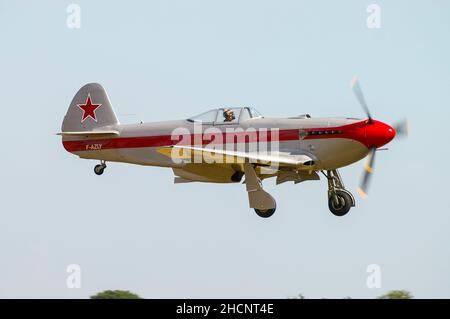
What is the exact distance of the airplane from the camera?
17.7m

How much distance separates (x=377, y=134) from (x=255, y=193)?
233cm

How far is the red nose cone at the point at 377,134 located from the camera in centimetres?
1761

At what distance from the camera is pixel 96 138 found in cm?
1986

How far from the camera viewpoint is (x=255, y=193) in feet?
58.5

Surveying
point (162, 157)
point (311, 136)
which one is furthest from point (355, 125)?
point (162, 157)

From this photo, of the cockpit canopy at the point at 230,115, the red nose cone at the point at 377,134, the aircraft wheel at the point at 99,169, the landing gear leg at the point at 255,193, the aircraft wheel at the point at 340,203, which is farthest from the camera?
the aircraft wheel at the point at 99,169

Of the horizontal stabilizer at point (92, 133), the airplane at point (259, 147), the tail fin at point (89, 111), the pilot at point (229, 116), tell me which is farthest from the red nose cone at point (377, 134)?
the tail fin at point (89, 111)

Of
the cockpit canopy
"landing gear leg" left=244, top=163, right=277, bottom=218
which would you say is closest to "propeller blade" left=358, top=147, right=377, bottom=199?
"landing gear leg" left=244, top=163, right=277, bottom=218

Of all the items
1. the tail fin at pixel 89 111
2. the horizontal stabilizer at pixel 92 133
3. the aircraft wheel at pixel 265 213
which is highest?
the tail fin at pixel 89 111

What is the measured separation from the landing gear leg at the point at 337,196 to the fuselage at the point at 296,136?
470mm

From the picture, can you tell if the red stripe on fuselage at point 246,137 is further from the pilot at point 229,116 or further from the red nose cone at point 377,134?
the pilot at point 229,116

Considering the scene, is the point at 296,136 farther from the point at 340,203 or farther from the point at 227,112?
the point at 340,203
